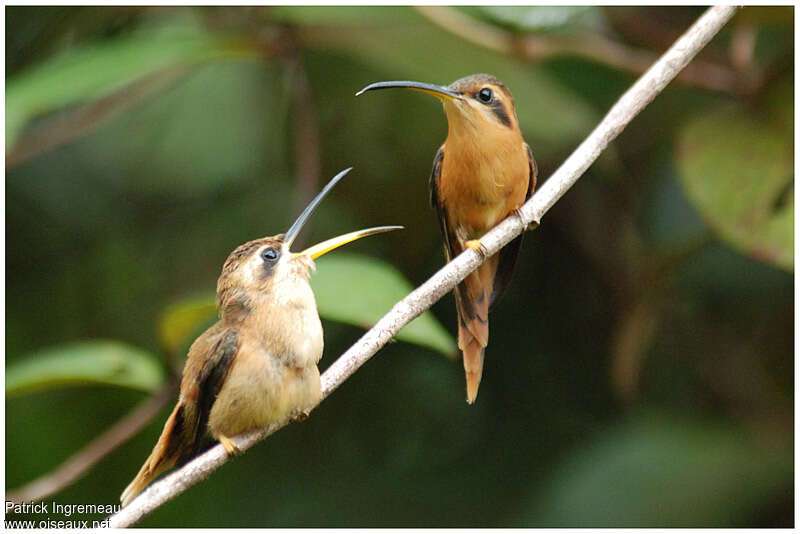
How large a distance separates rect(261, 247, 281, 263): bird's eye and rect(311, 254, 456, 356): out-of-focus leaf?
42 millimetres

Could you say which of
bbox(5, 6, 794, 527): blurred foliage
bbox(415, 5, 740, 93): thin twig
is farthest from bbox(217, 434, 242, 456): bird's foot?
bbox(415, 5, 740, 93): thin twig

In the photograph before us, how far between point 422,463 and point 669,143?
35.5 inches

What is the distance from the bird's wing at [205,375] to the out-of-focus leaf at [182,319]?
0.22 feet

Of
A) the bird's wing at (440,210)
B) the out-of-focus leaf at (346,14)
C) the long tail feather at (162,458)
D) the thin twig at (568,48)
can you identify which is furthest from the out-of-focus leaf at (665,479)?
the long tail feather at (162,458)

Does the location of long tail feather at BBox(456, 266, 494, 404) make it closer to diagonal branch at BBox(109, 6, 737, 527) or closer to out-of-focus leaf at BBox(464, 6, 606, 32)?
diagonal branch at BBox(109, 6, 737, 527)

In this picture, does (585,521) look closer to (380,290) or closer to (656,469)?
(656,469)

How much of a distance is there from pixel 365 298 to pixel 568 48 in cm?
97

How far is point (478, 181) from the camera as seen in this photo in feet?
2.87

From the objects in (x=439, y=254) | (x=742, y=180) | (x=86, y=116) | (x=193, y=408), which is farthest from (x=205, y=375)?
(x=86, y=116)

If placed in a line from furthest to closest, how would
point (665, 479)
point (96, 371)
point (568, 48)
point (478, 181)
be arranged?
point (665, 479) → point (568, 48) → point (96, 371) → point (478, 181)

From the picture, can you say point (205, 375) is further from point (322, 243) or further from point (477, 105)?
point (477, 105)

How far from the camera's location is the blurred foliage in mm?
1545

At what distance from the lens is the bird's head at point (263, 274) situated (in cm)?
77

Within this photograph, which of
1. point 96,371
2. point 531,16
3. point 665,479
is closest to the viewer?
point 96,371
